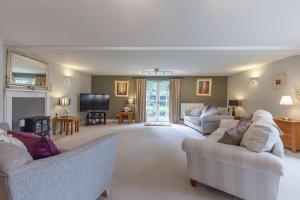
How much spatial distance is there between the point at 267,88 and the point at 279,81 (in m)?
0.63

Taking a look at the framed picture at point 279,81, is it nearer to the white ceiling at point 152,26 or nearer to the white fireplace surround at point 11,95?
the white ceiling at point 152,26

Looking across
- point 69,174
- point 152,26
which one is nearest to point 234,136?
point 69,174

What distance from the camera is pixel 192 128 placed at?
7.43 metres

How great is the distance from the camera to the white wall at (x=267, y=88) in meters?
4.73

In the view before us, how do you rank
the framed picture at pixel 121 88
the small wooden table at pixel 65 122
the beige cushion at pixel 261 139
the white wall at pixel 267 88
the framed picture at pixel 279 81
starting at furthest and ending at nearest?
the framed picture at pixel 121 88 < the small wooden table at pixel 65 122 < the framed picture at pixel 279 81 < the white wall at pixel 267 88 < the beige cushion at pixel 261 139

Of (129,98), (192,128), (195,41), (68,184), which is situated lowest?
(192,128)

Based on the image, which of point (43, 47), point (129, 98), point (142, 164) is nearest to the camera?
point (142, 164)

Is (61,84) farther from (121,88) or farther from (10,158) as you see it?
(10,158)

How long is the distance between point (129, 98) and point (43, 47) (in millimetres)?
5233

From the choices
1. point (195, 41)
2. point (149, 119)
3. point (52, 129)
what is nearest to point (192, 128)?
point (149, 119)

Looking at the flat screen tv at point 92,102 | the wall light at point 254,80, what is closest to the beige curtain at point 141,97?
the flat screen tv at point 92,102

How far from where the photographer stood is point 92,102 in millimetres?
8133

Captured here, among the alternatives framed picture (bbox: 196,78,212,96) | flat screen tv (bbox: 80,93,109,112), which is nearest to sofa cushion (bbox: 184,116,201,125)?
framed picture (bbox: 196,78,212,96)

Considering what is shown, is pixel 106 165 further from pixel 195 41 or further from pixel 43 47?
pixel 43 47
